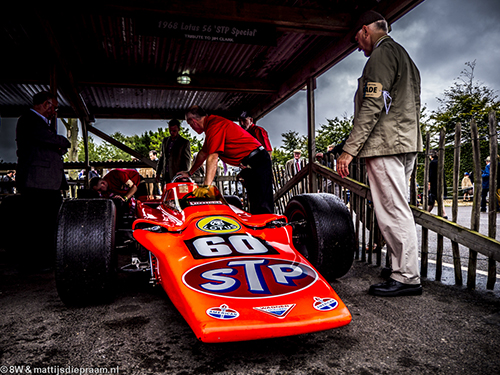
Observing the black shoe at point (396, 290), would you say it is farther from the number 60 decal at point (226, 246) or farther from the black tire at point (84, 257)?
the black tire at point (84, 257)

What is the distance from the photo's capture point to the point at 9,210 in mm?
4066

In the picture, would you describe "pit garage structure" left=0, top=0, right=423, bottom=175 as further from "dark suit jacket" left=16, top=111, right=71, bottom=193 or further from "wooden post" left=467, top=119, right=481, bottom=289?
"wooden post" left=467, top=119, right=481, bottom=289

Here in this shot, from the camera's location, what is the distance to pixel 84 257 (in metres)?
2.42

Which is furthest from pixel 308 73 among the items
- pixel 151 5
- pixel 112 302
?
pixel 112 302

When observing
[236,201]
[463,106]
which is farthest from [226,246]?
[463,106]

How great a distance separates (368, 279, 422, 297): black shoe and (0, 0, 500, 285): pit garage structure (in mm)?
574

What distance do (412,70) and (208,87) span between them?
14.0ft

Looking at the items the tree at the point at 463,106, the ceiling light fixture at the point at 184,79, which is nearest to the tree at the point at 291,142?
the tree at the point at 463,106

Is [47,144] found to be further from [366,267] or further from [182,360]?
[366,267]

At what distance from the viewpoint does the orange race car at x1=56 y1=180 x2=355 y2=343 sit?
5.61 ft

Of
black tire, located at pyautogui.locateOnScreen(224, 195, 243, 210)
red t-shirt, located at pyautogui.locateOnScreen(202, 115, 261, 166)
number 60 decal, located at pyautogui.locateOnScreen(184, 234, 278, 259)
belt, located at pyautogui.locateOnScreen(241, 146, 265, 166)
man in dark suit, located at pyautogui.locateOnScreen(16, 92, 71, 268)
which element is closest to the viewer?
number 60 decal, located at pyautogui.locateOnScreen(184, 234, 278, 259)

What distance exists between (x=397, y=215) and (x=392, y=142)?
0.58m

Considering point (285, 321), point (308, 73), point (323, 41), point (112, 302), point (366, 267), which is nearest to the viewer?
point (285, 321)

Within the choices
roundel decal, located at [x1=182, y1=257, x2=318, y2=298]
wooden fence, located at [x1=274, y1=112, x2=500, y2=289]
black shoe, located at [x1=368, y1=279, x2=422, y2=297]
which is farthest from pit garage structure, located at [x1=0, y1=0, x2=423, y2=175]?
roundel decal, located at [x1=182, y1=257, x2=318, y2=298]
